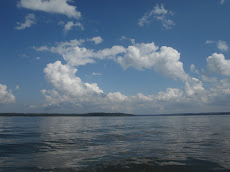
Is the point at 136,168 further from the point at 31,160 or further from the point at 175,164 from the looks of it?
the point at 31,160

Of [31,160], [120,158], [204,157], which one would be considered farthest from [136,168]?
[31,160]

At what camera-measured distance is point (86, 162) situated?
13188mm

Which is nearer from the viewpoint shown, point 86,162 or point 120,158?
point 86,162

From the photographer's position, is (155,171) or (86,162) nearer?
(155,171)

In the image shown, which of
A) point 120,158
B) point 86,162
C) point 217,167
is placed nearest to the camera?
point 217,167

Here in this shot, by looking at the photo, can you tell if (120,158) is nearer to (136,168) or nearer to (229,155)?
(136,168)

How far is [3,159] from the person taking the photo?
1398 cm

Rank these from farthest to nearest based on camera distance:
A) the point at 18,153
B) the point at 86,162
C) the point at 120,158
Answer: the point at 18,153 < the point at 120,158 < the point at 86,162

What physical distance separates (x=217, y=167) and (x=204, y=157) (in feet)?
8.91

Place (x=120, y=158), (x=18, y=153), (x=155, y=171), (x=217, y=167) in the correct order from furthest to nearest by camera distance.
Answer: (x=18, y=153) < (x=120, y=158) < (x=217, y=167) < (x=155, y=171)

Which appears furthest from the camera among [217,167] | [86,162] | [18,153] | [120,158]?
[18,153]

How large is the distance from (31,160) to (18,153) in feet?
11.3

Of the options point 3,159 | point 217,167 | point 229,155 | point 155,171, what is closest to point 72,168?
point 155,171

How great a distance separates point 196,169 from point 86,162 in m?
7.61
